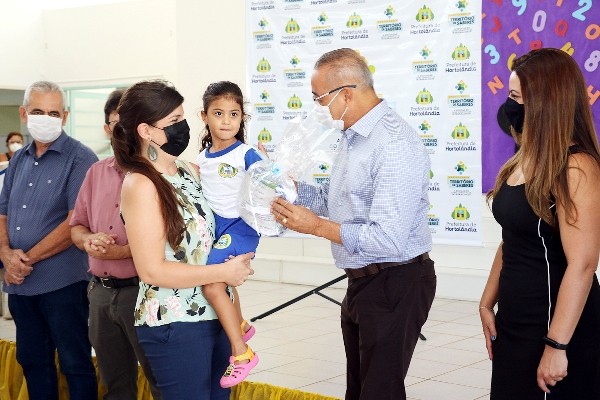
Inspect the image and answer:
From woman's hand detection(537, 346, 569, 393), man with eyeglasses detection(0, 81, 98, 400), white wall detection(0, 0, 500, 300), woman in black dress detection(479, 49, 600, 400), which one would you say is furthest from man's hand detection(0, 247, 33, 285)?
white wall detection(0, 0, 500, 300)

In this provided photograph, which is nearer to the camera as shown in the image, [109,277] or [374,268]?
[374,268]

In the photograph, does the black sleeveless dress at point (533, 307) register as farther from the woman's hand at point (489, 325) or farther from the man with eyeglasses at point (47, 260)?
the man with eyeglasses at point (47, 260)

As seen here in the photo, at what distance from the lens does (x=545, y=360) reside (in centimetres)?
226

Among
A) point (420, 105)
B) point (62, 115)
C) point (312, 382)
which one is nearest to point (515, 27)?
point (420, 105)

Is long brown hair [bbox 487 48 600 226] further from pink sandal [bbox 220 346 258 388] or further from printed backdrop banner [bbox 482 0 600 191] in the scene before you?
printed backdrop banner [bbox 482 0 600 191]

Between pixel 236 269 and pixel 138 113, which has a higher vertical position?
pixel 138 113

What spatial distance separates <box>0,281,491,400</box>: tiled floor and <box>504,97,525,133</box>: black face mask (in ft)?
7.08

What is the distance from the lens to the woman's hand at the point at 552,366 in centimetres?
224

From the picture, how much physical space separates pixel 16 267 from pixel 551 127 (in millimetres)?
2458

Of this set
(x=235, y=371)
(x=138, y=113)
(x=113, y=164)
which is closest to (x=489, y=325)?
(x=235, y=371)

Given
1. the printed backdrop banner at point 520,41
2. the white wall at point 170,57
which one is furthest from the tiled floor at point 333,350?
the printed backdrop banner at point 520,41

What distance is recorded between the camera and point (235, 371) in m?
2.54

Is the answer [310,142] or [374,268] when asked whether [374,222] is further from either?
[310,142]

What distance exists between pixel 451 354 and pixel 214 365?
2.91 meters
